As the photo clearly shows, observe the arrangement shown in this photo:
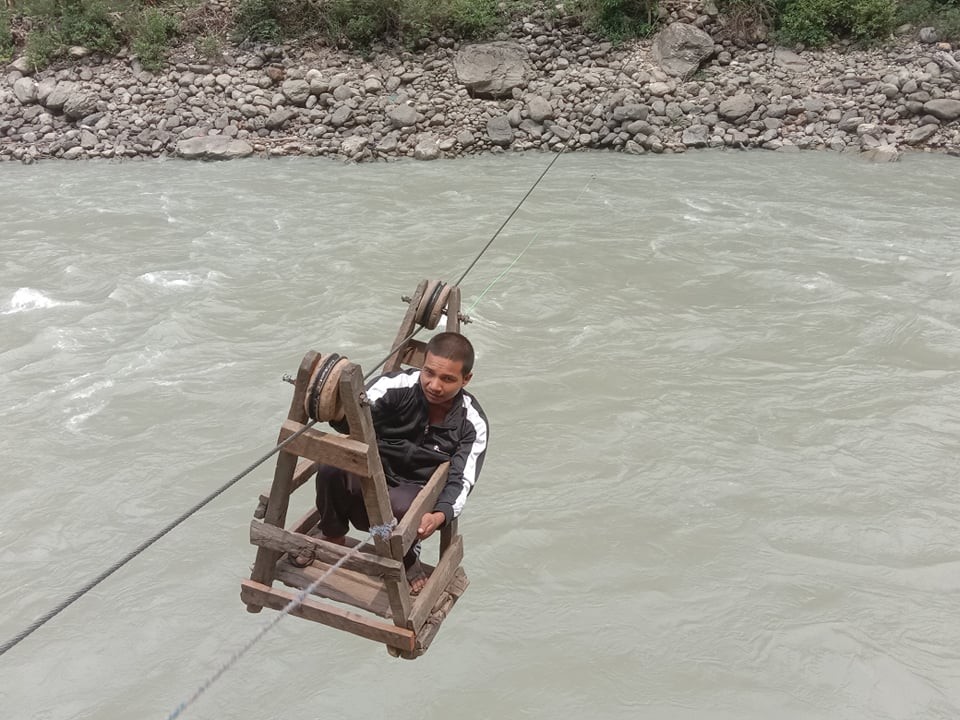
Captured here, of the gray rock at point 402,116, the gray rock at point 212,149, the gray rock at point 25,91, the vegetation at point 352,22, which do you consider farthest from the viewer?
the vegetation at point 352,22

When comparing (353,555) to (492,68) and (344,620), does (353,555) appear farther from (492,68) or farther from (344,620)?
(492,68)

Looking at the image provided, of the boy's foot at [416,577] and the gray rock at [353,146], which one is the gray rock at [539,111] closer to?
the gray rock at [353,146]

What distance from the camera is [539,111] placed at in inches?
484

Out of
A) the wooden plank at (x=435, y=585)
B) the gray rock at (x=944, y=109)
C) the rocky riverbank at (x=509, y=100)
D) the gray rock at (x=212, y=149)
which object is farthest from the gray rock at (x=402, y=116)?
the wooden plank at (x=435, y=585)

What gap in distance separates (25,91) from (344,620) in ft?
46.9

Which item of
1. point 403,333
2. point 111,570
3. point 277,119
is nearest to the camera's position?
point 111,570

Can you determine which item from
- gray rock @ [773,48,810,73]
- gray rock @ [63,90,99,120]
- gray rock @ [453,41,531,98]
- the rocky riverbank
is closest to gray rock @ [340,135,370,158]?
the rocky riverbank

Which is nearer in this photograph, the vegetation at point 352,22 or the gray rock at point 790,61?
the gray rock at point 790,61

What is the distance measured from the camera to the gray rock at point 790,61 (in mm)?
13102

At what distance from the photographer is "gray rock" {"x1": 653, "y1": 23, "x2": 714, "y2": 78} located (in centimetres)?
1328

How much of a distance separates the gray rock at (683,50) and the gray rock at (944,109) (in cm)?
367

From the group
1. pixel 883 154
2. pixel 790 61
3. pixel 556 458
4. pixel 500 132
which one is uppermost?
pixel 790 61

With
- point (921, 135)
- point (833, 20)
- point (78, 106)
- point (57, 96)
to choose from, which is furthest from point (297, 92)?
point (921, 135)

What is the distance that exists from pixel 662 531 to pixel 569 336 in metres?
2.31
